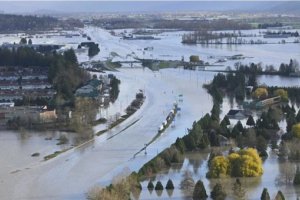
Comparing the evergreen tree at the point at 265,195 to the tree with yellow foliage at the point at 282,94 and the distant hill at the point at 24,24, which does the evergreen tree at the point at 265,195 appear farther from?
the distant hill at the point at 24,24

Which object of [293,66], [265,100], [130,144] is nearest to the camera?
[130,144]

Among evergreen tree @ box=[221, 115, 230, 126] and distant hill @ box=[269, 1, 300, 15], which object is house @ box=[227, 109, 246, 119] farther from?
distant hill @ box=[269, 1, 300, 15]

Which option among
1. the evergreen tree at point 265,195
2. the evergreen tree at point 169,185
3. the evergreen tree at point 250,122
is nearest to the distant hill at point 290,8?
the evergreen tree at point 250,122

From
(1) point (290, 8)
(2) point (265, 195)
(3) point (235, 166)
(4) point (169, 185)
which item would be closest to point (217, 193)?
(2) point (265, 195)

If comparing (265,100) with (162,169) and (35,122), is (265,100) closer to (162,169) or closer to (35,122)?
(35,122)

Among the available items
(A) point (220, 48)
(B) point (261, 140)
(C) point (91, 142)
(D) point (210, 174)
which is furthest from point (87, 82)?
(A) point (220, 48)

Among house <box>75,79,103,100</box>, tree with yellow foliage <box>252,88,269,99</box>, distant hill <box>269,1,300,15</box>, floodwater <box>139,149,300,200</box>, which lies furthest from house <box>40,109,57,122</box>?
distant hill <box>269,1,300,15</box>
